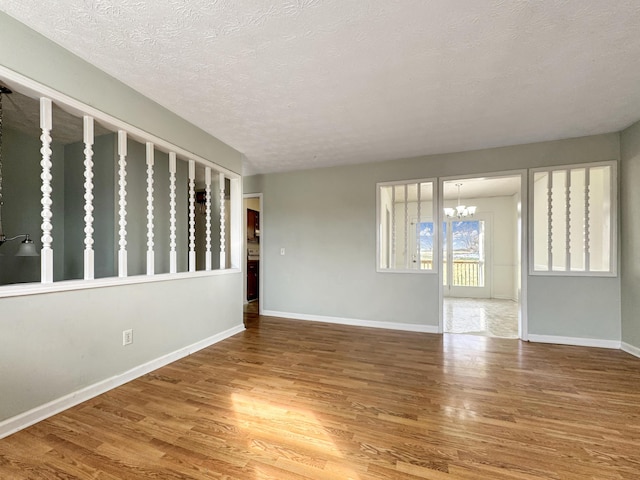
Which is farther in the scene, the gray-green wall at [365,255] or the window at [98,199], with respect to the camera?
the gray-green wall at [365,255]

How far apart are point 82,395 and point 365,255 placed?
11.0 feet

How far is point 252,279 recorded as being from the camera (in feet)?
20.0

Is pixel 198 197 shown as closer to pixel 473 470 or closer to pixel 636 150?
pixel 473 470

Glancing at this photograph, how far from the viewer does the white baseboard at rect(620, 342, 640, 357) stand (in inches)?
113

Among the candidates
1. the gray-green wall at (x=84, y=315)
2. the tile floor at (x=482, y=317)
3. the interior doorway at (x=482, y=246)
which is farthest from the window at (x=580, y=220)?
the gray-green wall at (x=84, y=315)

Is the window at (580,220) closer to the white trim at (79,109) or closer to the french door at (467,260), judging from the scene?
the french door at (467,260)

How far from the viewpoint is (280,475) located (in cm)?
134

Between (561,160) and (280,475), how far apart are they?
167 inches

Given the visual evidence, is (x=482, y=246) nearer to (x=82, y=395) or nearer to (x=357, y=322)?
(x=357, y=322)

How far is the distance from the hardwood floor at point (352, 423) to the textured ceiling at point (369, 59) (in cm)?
241

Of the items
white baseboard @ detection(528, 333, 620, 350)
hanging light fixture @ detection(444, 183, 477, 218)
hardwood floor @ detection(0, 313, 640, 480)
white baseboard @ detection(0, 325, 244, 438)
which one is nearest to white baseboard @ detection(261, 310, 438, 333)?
hardwood floor @ detection(0, 313, 640, 480)

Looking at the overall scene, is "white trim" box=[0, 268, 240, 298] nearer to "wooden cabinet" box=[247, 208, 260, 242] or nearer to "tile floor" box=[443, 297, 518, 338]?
"wooden cabinet" box=[247, 208, 260, 242]

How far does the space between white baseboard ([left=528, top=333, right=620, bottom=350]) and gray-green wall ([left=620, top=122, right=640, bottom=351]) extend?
12 centimetres

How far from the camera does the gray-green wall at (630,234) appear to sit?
114 inches
